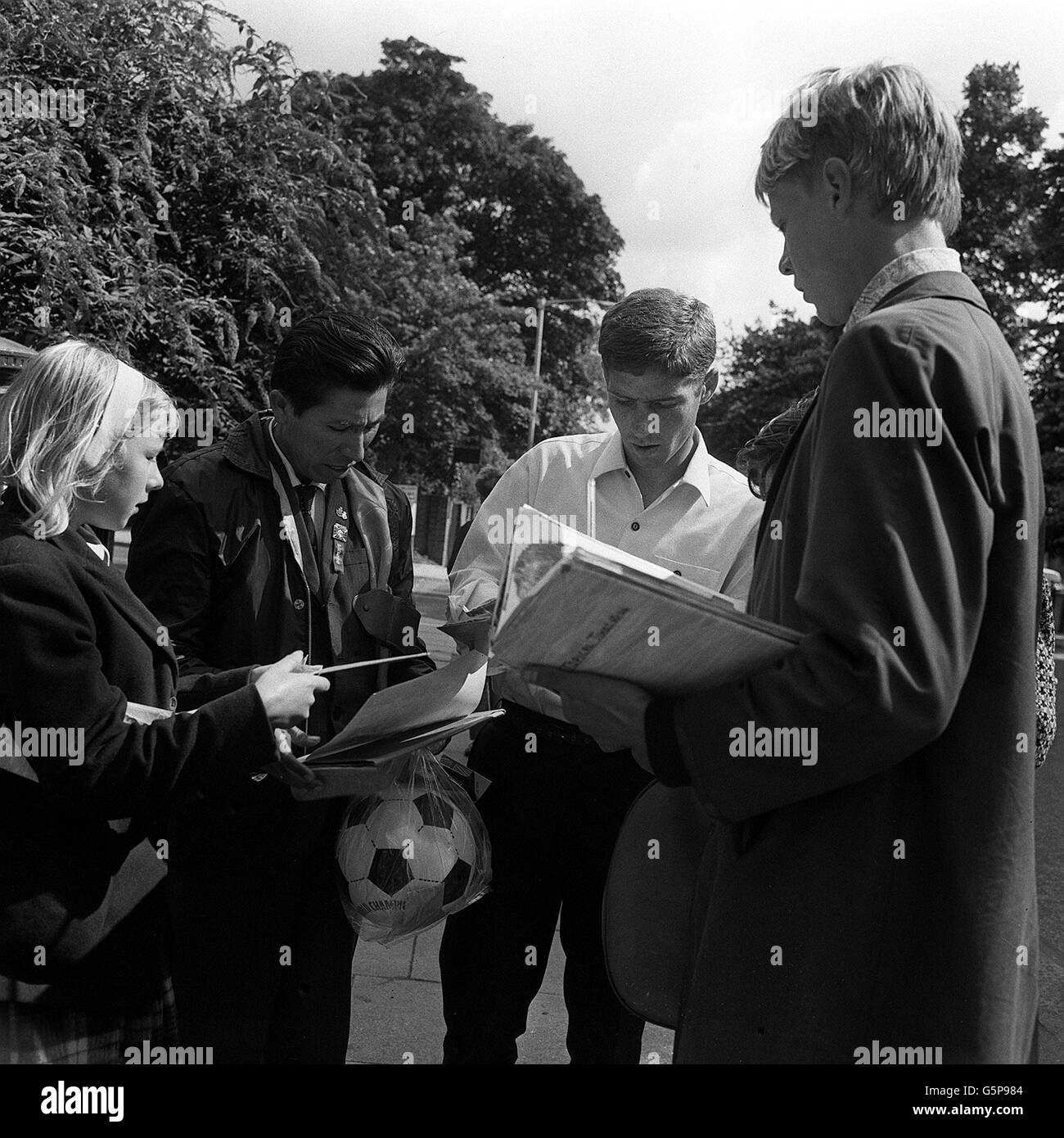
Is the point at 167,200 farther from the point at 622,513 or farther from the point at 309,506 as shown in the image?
the point at 622,513

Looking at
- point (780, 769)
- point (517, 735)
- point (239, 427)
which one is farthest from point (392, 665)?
point (780, 769)

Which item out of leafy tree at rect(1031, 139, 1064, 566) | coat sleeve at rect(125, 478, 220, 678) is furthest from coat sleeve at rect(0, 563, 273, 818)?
leafy tree at rect(1031, 139, 1064, 566)

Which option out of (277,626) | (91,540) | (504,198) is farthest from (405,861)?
(504,198)

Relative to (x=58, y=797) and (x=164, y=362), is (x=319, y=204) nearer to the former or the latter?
(x=164, y=362)

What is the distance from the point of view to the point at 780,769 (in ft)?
4.86

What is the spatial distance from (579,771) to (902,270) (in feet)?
4.88

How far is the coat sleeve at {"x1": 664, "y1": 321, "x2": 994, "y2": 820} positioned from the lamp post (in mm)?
24531

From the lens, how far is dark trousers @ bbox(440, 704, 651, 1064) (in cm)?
279

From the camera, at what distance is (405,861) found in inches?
96.4

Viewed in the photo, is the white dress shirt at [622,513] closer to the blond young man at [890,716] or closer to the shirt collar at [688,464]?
the shirt collar at [688,464]

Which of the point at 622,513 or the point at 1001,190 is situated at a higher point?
the point at 1001,190

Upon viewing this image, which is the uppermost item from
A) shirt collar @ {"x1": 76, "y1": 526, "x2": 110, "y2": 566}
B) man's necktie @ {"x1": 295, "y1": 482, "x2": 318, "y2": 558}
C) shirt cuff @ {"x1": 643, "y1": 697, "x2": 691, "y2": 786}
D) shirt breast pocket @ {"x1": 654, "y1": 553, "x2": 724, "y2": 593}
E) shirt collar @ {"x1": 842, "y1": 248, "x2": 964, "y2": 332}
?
shirt collar @ {"x1": 842, "y1": 248, "x2": 964, "y2": 332}

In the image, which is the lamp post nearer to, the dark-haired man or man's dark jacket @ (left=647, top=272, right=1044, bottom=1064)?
the dark-haired man

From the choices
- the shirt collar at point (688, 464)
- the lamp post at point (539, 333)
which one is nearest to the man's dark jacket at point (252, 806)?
the shirt collar at point (688, 464)
